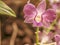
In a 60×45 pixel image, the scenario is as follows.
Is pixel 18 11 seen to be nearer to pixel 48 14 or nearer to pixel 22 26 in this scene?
pixel 22 26

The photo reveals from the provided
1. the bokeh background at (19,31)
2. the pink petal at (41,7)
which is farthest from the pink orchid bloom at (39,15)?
the bokeh background at (19,31)

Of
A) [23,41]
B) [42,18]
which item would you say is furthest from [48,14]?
[23,41]

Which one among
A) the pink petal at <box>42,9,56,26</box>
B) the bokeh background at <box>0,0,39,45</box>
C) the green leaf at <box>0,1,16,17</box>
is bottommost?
the bokeh background at <box>0,0,39,45</box>

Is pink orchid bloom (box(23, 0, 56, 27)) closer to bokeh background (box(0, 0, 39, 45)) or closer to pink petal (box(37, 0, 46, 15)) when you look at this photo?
pink petal (box(37, 0, 46, 15))

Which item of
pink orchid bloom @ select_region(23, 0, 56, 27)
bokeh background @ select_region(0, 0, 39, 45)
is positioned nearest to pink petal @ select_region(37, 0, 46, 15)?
pink orchid bloom @ select_region(23, 0, 56, 27)

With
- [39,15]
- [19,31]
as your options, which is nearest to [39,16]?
[39,15]

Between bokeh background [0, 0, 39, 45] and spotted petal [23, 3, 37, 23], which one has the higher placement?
spotted petal [23, 3, 37, 23]

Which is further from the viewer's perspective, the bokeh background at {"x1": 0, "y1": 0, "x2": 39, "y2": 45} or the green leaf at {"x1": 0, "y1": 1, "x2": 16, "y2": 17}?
the bokeh background at {"x1": 0, "y1": 0, "x2": 39, "y2": 45}
